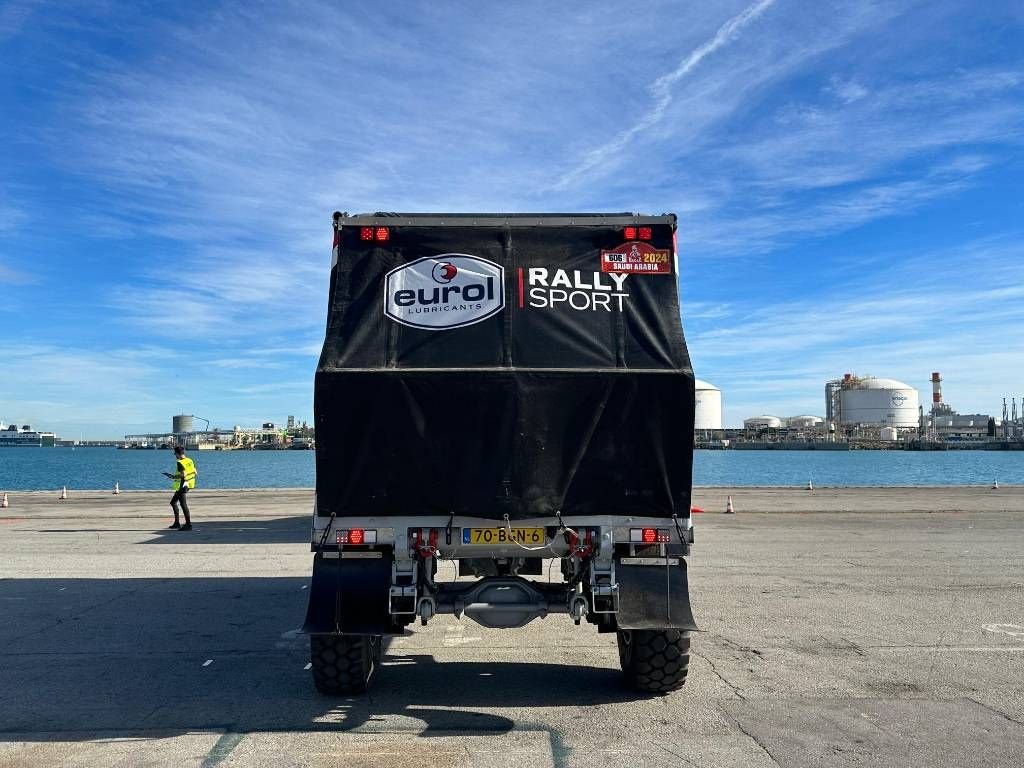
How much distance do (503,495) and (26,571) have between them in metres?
Result: 10.5

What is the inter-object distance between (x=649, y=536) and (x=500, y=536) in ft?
3.57

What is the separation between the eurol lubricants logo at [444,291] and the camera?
638 cm

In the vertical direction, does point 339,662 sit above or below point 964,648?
above

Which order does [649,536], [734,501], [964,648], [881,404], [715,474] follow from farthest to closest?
1. [881,404]
2. [715,474]
3. [734,501]
4. [964,648]
5. [649,536]

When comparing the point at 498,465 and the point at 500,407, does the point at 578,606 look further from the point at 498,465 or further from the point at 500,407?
the point at 500,407

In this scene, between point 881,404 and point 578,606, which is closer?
point 578,606

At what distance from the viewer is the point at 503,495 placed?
6082mm

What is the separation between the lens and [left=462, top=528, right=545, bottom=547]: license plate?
6.11 metres

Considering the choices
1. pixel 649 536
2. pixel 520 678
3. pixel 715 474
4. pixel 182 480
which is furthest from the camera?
pixel 715 474

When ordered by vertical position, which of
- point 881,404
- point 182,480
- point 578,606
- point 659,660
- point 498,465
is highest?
point 881,404

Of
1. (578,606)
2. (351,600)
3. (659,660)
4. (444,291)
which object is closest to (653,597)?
(578,606)

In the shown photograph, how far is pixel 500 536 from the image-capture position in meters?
6.11

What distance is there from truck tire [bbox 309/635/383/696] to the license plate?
116cm

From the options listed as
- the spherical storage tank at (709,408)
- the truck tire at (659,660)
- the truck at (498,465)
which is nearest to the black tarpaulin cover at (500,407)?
the truck at (498,465)
